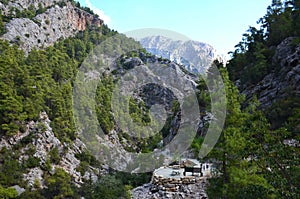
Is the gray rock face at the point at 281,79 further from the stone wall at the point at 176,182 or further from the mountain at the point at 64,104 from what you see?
the stone wall at the point at 176,182

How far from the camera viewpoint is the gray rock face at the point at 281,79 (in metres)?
19.0

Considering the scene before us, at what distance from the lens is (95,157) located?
3622cm

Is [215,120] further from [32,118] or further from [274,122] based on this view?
[32,118]

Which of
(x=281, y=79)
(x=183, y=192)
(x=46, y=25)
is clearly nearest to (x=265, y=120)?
(x=183, y=192)

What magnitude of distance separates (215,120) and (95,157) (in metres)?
29.5

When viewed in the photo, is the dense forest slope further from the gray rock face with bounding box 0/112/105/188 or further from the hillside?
the gray rock face with bounding box 0/112/105/188

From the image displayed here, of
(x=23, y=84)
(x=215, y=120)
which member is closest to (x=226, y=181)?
(x=215, y=120)

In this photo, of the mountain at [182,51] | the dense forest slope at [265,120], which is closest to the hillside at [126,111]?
the dense forest slope at [265,120]

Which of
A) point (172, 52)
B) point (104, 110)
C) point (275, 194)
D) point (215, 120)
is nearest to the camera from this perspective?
point (275, 194)

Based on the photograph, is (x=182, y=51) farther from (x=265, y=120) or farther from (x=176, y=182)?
(x=265, y=120)

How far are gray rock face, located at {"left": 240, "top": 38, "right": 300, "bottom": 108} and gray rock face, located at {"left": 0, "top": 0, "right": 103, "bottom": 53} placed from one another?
3799 centimetres

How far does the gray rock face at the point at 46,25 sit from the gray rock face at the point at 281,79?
38.0 m

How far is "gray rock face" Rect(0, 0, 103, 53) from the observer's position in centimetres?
4531

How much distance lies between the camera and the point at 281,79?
67.8 ft
